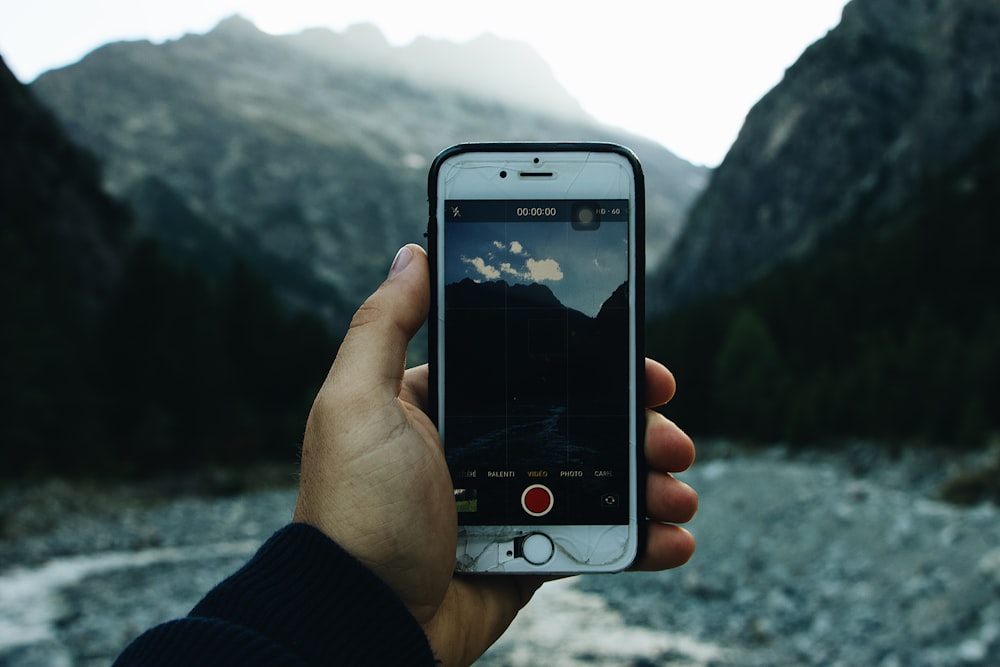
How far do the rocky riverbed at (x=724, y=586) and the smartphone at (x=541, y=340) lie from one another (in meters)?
9.30

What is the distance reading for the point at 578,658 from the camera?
1185 centimetres

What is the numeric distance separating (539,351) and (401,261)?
59 cm

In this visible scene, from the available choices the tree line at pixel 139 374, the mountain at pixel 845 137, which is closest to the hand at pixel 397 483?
the tree line at pixel 139 374

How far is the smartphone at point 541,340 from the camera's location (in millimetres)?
2723

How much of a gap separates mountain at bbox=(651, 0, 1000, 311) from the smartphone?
70.8 meters

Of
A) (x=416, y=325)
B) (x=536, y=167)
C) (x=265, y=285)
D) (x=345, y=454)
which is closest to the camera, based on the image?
(x=345, y=454)

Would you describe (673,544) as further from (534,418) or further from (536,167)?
(536,167)

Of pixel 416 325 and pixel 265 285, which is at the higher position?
pixel 416 325

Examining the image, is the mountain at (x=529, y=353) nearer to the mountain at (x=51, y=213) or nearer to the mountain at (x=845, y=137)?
the mountain at (x=51, y=213)

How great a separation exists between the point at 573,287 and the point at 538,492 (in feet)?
2.46

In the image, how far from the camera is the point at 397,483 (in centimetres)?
250

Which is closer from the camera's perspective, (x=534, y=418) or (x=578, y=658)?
(x=534, y=418)

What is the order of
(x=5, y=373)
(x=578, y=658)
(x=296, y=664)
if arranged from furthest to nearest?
(x=5, y=373) → (x=578, y=658) → (x=296, y=664)

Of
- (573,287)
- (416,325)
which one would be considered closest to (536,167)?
(573,287)
